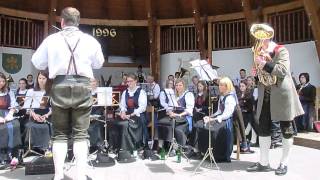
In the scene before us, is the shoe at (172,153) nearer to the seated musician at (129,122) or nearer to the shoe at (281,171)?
the seated musician at (129,122)

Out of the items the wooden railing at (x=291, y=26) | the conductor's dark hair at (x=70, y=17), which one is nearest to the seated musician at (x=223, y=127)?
the conductor's dark hair at (x=70, y=17)

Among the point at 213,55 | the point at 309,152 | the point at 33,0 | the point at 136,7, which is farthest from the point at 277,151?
the point at 33,0

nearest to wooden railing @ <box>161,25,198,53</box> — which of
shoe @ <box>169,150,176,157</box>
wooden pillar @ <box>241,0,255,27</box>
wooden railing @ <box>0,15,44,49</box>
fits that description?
wooden pillar @ <box>241,0,255,27</box>

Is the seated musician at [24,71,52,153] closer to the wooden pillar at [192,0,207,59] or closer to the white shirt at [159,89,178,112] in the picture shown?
the white shirt at [159,89,178,112]

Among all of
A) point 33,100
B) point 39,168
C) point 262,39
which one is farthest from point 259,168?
point 33,100

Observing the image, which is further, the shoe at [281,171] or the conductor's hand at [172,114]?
the conductor's hand at [172,114]

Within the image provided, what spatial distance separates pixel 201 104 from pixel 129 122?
4.54 ft

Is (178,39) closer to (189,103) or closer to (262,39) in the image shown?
(189,103)

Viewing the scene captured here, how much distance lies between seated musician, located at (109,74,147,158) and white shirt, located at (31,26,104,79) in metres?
1.95

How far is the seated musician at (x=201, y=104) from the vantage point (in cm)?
Answer: 578

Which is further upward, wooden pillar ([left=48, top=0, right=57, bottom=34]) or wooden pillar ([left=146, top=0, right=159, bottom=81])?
wooden pillar ([left=48, top=0, right=57, bottom=34])

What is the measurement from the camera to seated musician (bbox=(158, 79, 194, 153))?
5139 mm

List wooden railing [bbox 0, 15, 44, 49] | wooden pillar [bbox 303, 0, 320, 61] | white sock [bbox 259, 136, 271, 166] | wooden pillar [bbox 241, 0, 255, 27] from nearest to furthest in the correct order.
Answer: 1. white sock [bbox 259, 136, 271, 166]
2. wooden pillar [bbox 303, 0, 320, 61]
3. wooden pillar [bbox 241, 0, 255, 27]
4. wooden railing [bbox 0, 15, 44, 49]

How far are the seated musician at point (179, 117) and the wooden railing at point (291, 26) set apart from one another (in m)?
4.19
